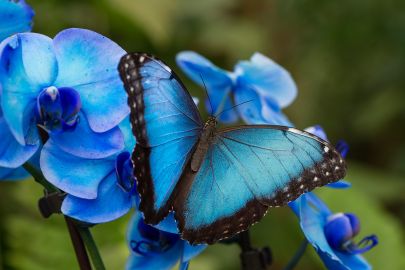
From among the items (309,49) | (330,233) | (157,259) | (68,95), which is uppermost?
(68,95)

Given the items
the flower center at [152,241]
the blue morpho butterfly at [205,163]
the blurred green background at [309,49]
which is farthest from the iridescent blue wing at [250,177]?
the blurred green background at [309,49]

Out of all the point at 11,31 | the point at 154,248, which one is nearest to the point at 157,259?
the point at 154,248

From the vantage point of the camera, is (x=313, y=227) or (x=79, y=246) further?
(x=313, y=227)

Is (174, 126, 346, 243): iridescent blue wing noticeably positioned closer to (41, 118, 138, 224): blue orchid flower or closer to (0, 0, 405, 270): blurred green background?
(41, 118, 138, 224): blue orchid flower

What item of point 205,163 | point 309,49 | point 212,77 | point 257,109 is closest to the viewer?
point 205,163

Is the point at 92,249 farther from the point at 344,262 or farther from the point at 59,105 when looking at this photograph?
the point at 344,262

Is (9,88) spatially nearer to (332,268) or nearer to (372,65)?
(332,268)

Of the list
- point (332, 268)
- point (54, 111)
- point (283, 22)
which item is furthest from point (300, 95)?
point (54, 111)
